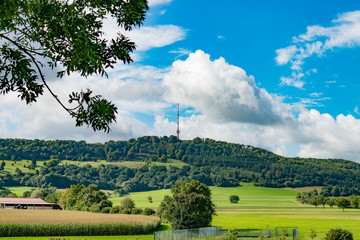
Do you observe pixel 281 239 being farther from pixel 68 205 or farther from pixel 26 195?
pixel 26 195

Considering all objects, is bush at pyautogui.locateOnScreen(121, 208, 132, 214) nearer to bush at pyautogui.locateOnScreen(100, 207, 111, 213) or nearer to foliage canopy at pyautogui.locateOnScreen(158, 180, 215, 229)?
bush at pyautogui.locateOnScreen(100, 207, 111, 213)

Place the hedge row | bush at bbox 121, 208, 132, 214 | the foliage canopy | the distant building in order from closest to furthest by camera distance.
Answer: the hedge row → the foliage canopy → bush at bbox 121, 208, 132, 214 → the distant building

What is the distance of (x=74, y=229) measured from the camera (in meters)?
64.6

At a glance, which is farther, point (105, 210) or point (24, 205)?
point (24, 205)

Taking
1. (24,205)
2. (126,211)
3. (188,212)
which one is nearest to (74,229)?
(188,212)

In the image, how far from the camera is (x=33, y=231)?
62000 millimetres

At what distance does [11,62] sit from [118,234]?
57412mm

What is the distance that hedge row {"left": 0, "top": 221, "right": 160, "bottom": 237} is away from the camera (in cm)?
6100

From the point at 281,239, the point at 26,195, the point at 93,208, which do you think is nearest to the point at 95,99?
the point at 281,239

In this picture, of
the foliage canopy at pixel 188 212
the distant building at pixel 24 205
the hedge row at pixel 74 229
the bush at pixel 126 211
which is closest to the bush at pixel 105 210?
the bush at pixel 126 211

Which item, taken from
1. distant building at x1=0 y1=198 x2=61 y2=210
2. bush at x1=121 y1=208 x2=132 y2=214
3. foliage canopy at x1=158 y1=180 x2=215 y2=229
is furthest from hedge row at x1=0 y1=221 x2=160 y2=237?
distant building at x1=0 y1=198 x2=61 y2=210

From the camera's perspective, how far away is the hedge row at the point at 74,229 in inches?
2402

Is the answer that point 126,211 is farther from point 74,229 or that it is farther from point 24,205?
point 74,229

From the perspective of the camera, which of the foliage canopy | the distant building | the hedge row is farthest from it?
the distant building
